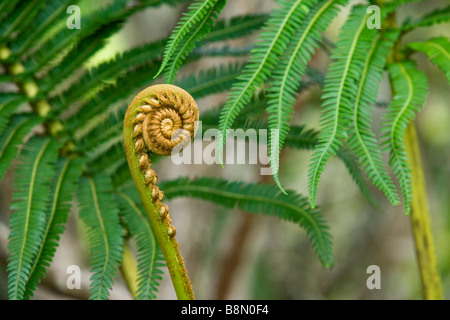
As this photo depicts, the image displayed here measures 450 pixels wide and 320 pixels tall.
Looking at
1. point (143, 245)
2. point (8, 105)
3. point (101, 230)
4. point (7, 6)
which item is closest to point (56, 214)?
point (101, 230)

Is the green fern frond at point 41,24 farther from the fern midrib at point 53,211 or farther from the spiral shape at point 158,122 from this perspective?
the spiral shape at point 158,122

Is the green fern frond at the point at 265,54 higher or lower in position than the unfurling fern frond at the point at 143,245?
higher

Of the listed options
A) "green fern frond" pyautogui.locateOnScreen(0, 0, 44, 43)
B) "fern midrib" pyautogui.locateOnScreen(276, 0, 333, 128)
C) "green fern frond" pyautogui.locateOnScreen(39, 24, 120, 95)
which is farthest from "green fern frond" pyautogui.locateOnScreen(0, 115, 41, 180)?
"fern midrib" pyautogui.locateOnScreen(276, 0, 333, 128)

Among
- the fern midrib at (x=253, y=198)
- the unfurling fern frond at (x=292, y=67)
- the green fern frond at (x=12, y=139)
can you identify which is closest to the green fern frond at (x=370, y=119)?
the unfurling fern frond at (x=292, y=67)

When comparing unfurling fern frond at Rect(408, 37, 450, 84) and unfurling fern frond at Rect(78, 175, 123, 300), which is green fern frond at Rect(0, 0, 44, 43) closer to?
unfurling fern frond at Rect(78, 175, 123, 300)

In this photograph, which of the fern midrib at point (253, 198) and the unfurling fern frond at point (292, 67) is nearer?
the unfurling fern frond at point (292, 67)
